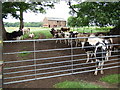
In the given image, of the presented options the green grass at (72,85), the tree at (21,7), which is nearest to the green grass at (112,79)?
the green grass at (72,85)

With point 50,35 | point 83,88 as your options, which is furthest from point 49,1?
point 83,88

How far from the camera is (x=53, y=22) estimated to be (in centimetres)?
814

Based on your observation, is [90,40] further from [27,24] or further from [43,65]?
[27,24]

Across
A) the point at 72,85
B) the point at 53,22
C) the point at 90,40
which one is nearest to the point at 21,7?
the point at 53,22

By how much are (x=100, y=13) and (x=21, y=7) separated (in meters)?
4.25

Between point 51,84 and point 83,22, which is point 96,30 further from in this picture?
point 51,84

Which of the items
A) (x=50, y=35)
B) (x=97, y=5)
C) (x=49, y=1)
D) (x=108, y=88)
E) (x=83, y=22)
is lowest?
(x=108, y=88)

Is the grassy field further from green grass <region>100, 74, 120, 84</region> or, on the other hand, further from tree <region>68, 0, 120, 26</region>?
green grass <region>100, 74, 120, 84</region>

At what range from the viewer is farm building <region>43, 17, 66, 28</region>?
7.84m

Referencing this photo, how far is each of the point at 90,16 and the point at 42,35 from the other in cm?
300

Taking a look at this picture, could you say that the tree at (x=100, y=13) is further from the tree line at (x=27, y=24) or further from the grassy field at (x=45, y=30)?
the tree line at (x=27, y=24)

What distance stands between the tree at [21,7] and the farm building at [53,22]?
0.89 meters

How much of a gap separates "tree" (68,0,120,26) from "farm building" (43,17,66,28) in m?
1.38

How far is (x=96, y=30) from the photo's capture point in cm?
773
